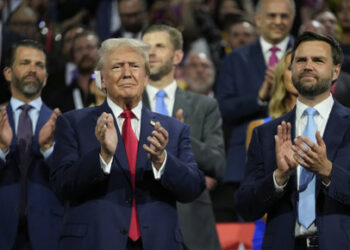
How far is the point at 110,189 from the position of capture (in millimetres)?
4844

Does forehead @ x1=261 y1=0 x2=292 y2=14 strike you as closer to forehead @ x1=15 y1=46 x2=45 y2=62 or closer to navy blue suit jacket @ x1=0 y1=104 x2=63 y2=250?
forehead @ x1=15 y1=46 x2=45 y2=62

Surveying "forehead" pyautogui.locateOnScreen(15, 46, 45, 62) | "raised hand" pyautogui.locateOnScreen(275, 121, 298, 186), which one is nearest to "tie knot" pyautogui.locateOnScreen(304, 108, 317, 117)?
"raised hand" pyautogui.locateOnScreen(275, 121, 298, 186)

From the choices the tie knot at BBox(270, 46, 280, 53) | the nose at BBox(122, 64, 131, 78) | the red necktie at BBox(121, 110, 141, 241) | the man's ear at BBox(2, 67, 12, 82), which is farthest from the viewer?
the tie knot at BBox(270, 46, 280, 53)

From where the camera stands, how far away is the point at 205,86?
919cm

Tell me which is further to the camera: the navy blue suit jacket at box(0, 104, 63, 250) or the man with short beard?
the man with short beard

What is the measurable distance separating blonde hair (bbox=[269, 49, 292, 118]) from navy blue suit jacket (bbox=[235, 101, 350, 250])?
31.7 inches

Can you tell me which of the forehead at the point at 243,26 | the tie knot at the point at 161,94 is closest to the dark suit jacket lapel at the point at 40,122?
the tie knot at the point at 161,94

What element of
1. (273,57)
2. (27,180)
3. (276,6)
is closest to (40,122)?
→ (27,180)

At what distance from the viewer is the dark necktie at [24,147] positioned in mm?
5559

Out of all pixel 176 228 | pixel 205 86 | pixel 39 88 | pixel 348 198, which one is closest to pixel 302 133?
pixel 348 198

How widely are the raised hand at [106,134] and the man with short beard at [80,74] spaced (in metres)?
2.75

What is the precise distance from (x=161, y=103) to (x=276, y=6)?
1.71 meters

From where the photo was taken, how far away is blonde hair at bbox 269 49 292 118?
5.97 m

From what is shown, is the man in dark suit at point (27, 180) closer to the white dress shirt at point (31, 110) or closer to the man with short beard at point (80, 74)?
the white dress shirt at point (31, 110)
